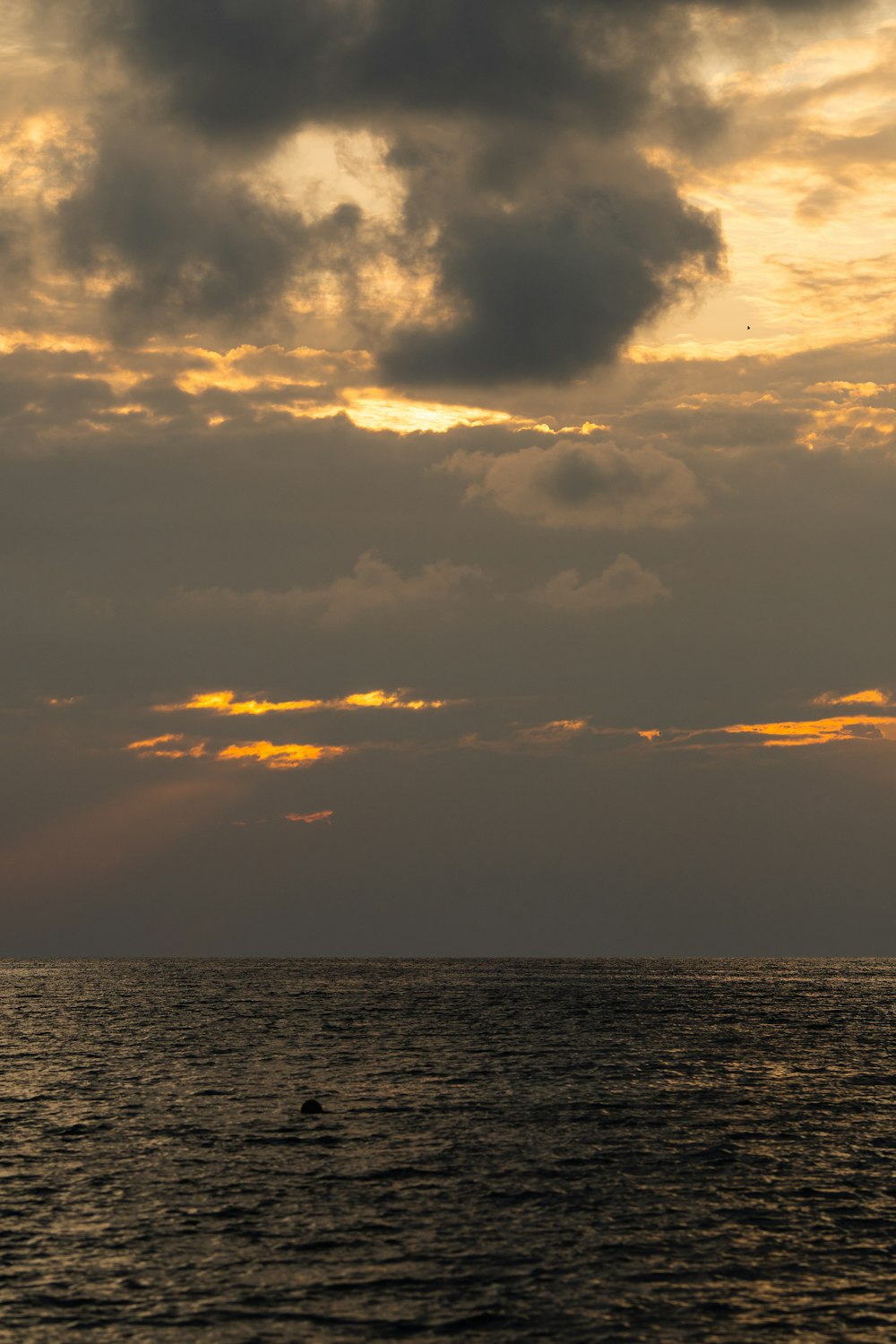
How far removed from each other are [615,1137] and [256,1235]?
21.3 meters

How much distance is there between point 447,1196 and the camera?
4234 cm

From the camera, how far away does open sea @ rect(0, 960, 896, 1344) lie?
30234mm

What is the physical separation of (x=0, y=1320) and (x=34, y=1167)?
63.6ft

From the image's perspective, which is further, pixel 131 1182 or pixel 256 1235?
pixel 131 1182

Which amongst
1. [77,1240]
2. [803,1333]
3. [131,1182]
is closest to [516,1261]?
[803,1333]

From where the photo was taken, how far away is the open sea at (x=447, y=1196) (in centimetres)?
3023

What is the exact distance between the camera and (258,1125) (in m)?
57.5

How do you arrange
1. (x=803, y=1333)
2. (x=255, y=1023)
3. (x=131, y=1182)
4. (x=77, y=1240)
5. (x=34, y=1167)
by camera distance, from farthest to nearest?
(x=255, y=1023)
(x=34, y=1167)
(x=131, y=1182)
(x=77, y=1240)
(x=803, y=1333)

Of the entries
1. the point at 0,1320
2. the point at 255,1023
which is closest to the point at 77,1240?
the point at 0,1320

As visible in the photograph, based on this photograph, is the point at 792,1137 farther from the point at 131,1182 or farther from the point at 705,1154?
the point at 131,1182

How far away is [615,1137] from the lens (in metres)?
54.0

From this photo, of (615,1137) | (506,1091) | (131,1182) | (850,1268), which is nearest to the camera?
(850,1268)

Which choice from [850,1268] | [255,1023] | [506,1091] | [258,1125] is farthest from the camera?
[255,1023]

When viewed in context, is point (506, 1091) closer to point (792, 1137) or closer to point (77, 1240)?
point (792, 1137)
